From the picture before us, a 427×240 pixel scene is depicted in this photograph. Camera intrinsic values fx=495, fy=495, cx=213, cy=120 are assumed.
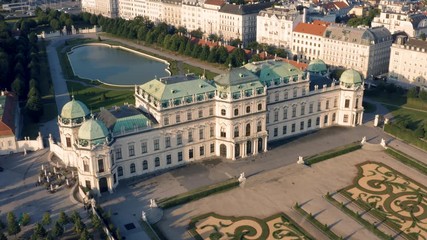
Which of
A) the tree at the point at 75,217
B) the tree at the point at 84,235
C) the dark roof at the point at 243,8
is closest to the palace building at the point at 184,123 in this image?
the tree at the point at 75,217

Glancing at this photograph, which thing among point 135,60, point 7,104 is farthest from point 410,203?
point 135,60

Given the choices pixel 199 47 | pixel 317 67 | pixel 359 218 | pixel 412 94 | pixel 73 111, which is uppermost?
pixel 317 67

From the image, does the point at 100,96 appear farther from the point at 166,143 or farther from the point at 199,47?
the point at 199,47

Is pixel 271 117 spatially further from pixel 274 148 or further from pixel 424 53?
pixel 424 53

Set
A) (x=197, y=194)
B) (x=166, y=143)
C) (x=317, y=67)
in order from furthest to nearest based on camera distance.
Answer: (x=317, y=67), (x=166, y=143), (x=197, y=194)

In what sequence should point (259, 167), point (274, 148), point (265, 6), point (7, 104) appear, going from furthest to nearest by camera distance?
1. point (265, 6)
2. point (7, 104)
3. point (274, 148)
4. point (259, 167)

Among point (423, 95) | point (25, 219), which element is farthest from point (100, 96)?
point (423, 95)
